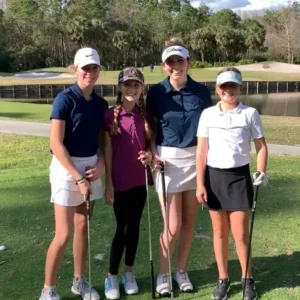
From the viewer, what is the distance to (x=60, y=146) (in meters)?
3.41

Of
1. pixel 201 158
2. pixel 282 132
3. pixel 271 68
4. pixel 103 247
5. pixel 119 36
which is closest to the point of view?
pixel 201 158

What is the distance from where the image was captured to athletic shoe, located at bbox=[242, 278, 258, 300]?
12.0ft

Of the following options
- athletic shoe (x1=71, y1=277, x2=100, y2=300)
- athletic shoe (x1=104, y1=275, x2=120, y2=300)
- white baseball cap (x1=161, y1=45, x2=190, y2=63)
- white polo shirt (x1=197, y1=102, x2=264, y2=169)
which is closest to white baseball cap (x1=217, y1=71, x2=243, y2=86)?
white polo shirt (x1=197, y1=102, x2=264, y2=169)

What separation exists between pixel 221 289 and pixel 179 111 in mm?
1411

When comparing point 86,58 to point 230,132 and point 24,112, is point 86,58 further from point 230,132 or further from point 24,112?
point 24,112

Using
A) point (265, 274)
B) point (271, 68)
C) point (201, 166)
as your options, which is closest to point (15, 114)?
point (265, 274)

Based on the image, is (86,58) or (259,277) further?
(259,277)

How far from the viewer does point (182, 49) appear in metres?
3.71

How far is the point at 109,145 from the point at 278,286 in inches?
70.1

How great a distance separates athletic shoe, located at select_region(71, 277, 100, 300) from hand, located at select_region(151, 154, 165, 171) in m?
1.08

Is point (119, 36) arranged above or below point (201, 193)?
above

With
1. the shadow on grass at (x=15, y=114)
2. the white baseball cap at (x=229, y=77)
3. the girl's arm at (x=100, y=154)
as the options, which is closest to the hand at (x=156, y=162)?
the girl's arm at (x=100, y=154)

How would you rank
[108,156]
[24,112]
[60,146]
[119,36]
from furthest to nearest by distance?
[119,36] < [24,112] < [108,156] < [60,146]

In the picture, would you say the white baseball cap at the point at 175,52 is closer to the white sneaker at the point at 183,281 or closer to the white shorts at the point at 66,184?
the white shorts at the point at 66,184
